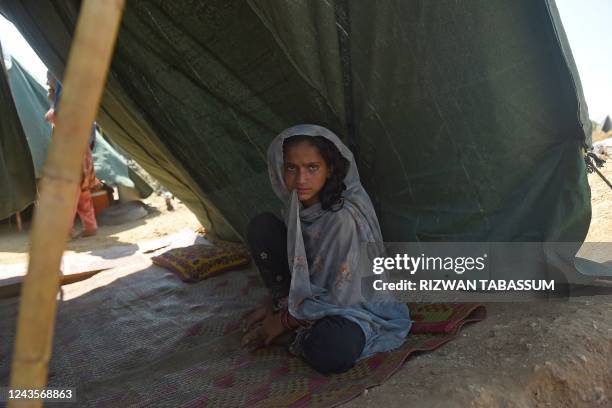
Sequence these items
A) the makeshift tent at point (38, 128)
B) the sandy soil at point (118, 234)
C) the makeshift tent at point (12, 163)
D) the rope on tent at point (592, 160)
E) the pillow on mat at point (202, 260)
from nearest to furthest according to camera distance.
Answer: the rope on tent at point (592, 160)
the makeshift tent at point (12, 163)
the pillow on mat at point (202, 260)
the sandy soil at point (118, 234)
the makeshift tent at point (38, 128)

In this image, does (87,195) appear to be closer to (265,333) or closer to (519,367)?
(265,333)

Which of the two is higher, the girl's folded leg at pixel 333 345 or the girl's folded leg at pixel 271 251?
the girl's folded leg at pixel 271 251

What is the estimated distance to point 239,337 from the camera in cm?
191

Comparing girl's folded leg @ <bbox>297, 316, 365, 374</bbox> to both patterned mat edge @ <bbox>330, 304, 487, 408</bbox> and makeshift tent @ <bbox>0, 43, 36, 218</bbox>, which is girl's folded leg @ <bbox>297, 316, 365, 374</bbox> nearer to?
patterned mat edge @ <bbox>330, 304, 487, 408</bbox>

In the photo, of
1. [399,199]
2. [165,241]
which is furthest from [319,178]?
[165,241]

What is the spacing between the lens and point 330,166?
1801 millimetres

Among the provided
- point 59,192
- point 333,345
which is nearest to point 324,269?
point 333,345

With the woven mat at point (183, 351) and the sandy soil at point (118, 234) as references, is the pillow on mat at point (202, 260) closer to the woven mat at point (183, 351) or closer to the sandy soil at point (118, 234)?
the woven mat at point (183, 351)

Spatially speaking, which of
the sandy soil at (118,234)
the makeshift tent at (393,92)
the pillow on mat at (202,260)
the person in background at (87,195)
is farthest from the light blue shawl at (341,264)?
the person in background at (87,195)

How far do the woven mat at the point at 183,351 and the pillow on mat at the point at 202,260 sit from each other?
0.26 ft

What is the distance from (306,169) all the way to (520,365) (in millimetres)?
998

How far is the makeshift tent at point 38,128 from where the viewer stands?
571cm

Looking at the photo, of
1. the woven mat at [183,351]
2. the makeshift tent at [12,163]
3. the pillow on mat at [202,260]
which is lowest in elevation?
the woven mat at [183,351]

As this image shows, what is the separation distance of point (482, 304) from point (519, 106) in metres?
0.82
